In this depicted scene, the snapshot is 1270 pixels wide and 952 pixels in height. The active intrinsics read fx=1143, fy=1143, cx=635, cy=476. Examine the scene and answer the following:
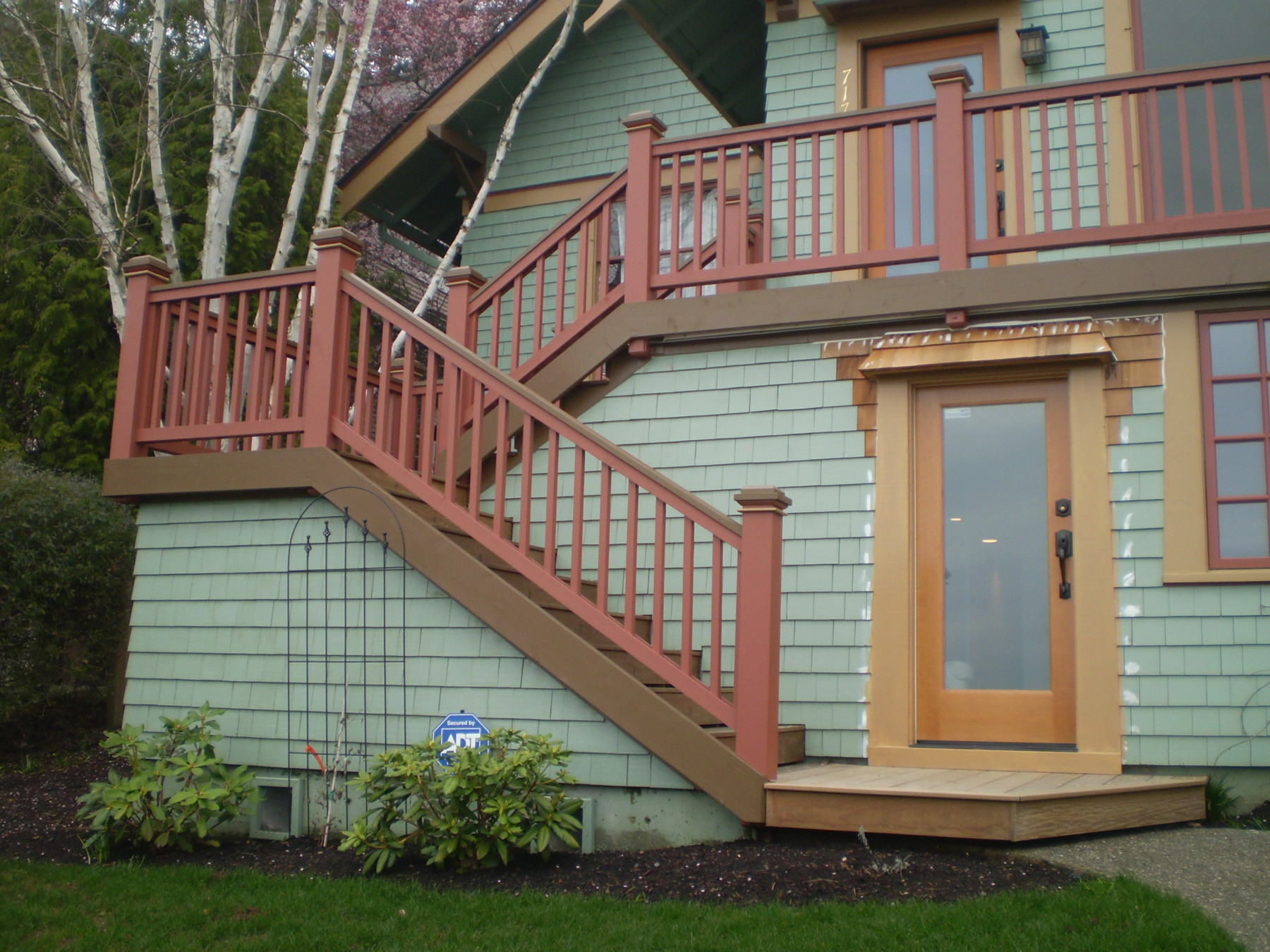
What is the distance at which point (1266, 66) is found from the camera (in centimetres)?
536

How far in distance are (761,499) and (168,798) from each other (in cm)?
312

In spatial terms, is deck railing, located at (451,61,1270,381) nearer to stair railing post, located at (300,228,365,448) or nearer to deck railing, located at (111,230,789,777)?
deck railing, located at (111,230,789,777)

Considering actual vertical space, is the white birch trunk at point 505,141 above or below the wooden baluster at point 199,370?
above

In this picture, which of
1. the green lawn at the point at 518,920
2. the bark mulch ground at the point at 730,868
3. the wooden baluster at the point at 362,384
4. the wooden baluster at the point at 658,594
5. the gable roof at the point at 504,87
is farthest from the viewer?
the gable roof at the point at 504,87

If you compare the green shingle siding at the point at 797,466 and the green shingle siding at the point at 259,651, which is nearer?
the green shingle siding at the point at 259,651

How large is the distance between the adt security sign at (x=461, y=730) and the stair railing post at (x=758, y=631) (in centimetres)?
123

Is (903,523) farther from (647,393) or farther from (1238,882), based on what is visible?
(1238,882)

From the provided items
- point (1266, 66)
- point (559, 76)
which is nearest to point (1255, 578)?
point (1266, 66)

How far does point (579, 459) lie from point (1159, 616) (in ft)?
8.94

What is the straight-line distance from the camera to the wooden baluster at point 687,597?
4.67 m

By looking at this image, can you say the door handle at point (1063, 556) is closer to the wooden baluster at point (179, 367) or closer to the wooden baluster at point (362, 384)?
the wooden baluster at point (362, 384)

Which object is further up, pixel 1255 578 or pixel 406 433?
pixel 406 433

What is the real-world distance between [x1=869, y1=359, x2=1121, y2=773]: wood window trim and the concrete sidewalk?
66 centimetres

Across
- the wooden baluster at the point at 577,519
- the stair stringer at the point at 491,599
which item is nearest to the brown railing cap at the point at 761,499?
the wooden baluster at the point at 577,519
